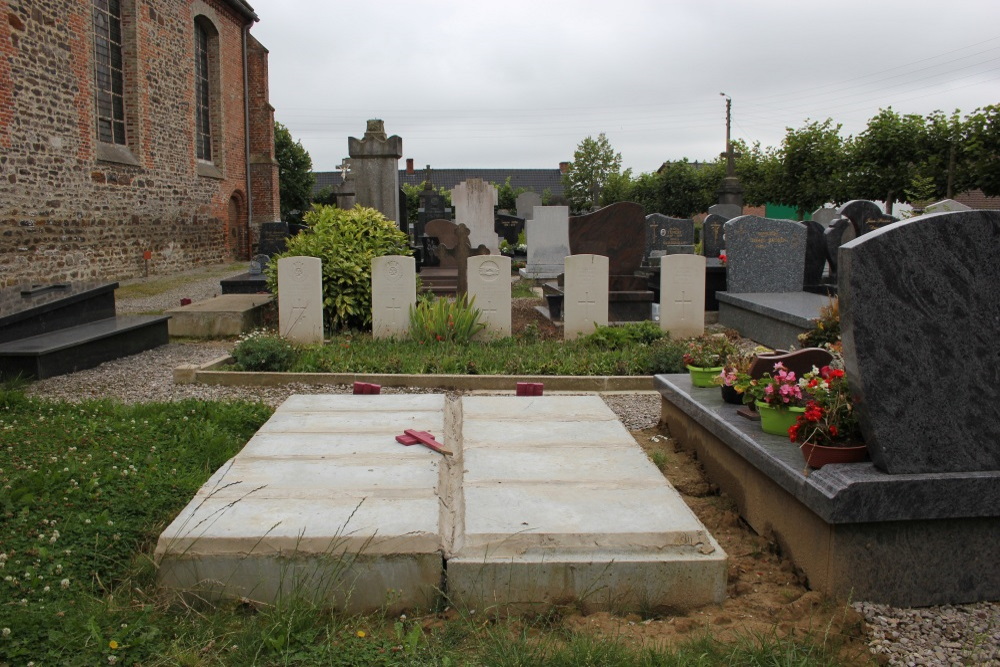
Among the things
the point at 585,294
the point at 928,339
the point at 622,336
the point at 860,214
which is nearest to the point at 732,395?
the point at 928,339

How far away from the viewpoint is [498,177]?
2448 inches

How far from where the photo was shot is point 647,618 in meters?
2.88

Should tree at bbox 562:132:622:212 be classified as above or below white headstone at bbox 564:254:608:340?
above

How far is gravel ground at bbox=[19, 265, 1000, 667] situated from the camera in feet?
9.19

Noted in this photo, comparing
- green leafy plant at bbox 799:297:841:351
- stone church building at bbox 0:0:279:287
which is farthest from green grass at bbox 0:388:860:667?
stone church building at bbox 0:0:279:287

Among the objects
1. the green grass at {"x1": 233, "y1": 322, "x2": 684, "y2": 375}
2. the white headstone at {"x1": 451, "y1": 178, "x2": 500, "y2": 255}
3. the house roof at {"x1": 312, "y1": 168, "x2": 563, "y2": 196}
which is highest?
the house roof at {"x1": 312, "y1": 168, "x2": 563, "y2": 196}

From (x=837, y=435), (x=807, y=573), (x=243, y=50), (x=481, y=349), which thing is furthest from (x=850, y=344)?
(x=243, y=50)

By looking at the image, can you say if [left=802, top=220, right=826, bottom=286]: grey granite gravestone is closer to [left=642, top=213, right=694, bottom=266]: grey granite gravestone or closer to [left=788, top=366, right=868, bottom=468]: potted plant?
[left=642, top=213, right=694, bottom=266]: grey granite gravestone

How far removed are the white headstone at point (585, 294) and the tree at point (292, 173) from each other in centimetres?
2975

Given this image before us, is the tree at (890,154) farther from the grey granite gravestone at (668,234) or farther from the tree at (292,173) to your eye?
the tree at (292,173)

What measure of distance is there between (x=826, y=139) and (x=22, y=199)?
80.0 ft

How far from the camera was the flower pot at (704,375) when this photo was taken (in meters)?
5.25

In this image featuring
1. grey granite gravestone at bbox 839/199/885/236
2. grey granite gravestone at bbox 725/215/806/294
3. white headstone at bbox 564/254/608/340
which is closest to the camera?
white headstone at bbox 564/254/608/340

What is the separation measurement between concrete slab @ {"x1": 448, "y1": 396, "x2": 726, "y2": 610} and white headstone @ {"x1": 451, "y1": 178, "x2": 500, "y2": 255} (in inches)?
667
